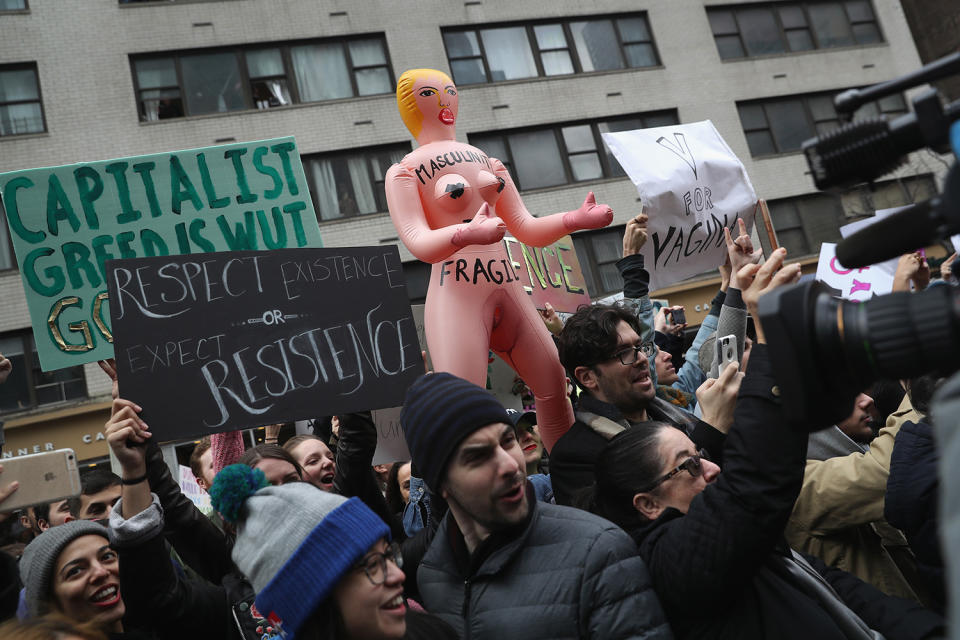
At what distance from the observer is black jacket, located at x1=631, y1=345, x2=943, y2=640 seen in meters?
1.66

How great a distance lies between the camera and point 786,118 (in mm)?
19031

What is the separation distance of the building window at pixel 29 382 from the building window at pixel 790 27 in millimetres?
16765

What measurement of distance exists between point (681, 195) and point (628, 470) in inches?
108

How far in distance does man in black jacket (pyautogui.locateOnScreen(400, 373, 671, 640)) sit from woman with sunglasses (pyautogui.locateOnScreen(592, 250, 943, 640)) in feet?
0.33

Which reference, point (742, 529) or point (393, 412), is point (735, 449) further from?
point (393, 412)

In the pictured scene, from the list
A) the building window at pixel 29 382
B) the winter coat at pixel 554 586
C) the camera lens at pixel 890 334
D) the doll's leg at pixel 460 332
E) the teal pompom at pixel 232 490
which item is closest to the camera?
the camera lens at pixel 890 334

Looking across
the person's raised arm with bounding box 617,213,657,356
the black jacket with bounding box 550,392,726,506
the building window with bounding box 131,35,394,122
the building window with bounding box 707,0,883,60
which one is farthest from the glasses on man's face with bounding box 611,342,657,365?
the building window with bounding box 707,0,883,60

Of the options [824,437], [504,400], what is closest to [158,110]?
[504,400]

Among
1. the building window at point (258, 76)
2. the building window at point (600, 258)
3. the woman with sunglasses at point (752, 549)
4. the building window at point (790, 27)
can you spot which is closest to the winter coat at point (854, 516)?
the woman with sunglasses at point (752, 549)

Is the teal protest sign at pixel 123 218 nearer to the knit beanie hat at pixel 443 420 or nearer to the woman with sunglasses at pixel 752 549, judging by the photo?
the knit beanie hat at pixel 443 420

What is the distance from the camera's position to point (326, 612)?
1.82 meters

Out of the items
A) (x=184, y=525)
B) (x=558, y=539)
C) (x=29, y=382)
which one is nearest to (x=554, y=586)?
(x=558, y=539)

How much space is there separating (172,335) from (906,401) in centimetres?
278

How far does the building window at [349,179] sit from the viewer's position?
16.3 metres
